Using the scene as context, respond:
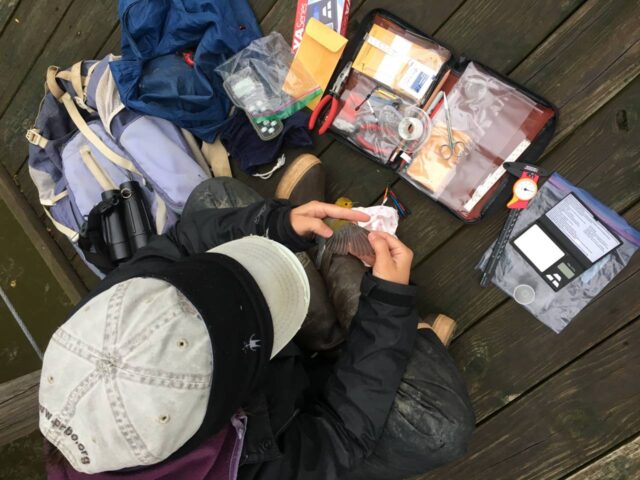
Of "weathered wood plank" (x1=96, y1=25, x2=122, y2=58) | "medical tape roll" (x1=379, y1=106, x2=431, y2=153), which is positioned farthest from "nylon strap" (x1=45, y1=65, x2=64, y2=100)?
"medical tape roll" (x1=379, y1=106, x2=431, y2=153)

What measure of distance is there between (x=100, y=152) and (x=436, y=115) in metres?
0.91

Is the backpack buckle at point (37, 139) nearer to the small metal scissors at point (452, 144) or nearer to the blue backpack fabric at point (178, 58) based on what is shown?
the blue backpack fabric at point (178, 58)

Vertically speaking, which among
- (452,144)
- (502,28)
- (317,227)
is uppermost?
(502,28)

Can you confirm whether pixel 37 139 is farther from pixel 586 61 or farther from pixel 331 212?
pixel 586 61

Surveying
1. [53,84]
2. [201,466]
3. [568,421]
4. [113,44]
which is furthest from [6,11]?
[568,421]

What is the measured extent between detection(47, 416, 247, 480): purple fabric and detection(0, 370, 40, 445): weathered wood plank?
1.96 feet

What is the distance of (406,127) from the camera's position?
111 cm

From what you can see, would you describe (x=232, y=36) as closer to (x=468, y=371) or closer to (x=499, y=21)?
(x=499, y=21)

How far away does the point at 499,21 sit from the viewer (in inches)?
42.7

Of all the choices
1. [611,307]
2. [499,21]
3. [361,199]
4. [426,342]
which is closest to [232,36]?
[361,199]

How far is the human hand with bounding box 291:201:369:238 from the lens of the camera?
89cm

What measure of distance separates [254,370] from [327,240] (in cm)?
59

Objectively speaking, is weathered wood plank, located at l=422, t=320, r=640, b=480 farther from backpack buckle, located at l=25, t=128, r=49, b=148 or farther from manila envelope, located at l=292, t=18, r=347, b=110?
backpack buckle, located at l=25, t=128, r=49, b=148

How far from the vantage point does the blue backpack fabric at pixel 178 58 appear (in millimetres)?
1182
